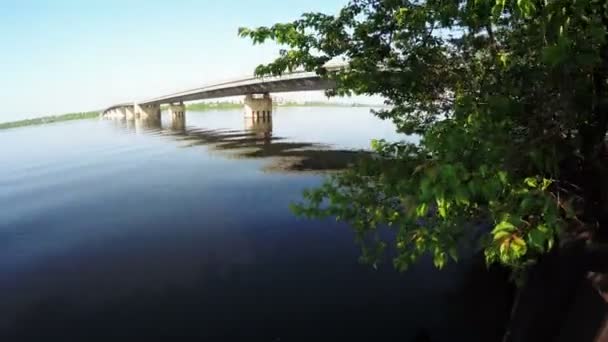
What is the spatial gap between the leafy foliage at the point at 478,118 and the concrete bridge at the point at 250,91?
3393 cm

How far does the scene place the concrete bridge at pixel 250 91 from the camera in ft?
208

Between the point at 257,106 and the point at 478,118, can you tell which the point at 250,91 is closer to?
the point at 257,106

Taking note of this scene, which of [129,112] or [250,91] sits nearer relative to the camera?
[250,91]

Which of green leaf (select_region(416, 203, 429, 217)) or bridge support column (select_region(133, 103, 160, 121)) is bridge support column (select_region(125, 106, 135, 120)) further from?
green leaf (select_region(416, 203, 429, 217))

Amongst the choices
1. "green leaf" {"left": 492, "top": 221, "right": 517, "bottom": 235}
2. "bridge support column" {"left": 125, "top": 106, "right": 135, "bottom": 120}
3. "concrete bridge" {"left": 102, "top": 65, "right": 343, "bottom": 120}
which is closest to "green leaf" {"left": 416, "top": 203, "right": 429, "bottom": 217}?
"green leaf" {"left": 492, "top": 221, "right": 517, "bottom": 235}

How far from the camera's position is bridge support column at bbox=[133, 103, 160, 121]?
151m

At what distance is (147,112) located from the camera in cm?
15325

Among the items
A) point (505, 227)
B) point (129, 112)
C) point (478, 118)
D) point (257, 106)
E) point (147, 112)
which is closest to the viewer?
point (505, 227)

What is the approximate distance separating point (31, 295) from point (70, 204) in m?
14.9

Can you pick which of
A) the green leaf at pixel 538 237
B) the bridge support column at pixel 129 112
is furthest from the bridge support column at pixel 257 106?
the green leaf at pixel 538 237

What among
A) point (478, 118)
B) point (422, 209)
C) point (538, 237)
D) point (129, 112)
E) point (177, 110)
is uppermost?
point (177, 110)

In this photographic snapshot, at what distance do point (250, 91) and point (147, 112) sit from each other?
77061 millimetres

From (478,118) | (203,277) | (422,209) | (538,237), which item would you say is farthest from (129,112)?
(538,237)

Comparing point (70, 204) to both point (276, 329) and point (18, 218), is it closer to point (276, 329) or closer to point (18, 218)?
point (18, 218)
